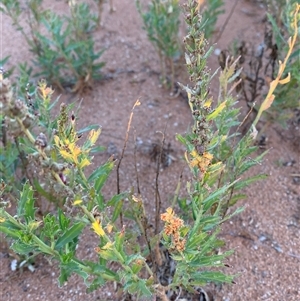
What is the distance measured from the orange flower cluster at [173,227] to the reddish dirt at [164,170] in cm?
53

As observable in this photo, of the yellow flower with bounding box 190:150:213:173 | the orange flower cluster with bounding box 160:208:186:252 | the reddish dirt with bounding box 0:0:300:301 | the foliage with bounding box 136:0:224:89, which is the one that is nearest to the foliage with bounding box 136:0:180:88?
the foliage with bounding box 136:0:224:89

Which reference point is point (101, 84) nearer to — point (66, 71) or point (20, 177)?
point (66, 71)

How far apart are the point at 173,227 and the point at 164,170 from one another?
108 centimetres

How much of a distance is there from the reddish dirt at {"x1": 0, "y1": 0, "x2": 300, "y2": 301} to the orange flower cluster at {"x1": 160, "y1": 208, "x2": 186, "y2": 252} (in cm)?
53

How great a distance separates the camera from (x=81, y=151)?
4.00 feet

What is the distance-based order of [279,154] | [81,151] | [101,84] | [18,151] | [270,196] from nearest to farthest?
1. [81,151]
2. [18,151]
3. [270,196]
4. [279,154]
5. [101,84]

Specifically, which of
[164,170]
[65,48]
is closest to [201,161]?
[164,170]

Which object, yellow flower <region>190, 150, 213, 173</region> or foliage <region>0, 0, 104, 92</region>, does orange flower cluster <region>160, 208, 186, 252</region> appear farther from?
foliage <region>0, 0, 104, 92</region>

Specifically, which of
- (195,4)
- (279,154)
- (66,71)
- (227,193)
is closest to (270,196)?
(279,154)

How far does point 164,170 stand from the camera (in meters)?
2.38

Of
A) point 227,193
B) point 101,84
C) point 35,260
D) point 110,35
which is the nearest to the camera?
point 227,193

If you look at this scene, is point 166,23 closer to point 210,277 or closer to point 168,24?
point 168,24

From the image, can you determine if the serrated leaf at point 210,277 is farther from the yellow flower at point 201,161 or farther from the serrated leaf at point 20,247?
the serrated leaf at point 20,247

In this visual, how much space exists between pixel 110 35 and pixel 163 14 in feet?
2.64
